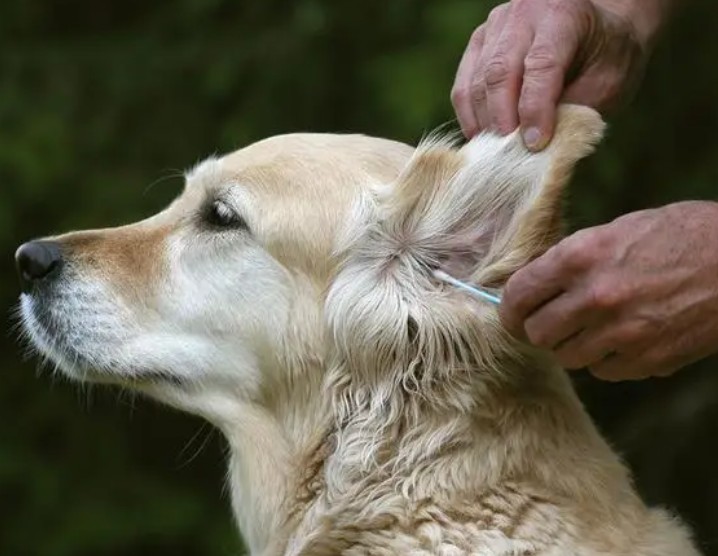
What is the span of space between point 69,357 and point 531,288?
4.77ft

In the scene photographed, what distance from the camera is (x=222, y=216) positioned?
4.03m

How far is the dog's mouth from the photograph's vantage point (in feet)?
13.0

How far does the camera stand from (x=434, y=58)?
6.22 meters

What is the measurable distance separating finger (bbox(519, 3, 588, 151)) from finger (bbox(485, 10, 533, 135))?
0.10 feet

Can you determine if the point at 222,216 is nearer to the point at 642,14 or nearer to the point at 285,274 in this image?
the point at 285,274

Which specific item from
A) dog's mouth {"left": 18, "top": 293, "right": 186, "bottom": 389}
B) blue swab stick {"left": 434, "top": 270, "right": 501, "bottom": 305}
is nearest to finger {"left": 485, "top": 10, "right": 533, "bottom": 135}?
blue swab stick {"left": 434, "top": 270, "right": 501, "bottom": 305}

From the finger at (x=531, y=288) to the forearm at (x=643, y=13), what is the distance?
1.23m

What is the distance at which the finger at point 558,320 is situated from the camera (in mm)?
3113

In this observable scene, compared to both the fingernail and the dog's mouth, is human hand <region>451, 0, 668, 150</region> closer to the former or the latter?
the fingernail

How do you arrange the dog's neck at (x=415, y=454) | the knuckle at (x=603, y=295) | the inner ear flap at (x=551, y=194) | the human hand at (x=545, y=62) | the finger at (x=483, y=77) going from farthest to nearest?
1. the finger at (x=483, y=77)
2. the human hand at (x=545, y=62)
3. the dog's neck at (x=415, y=454)
4. the inner ear flap at (x=551, y=194)
5. the knuckle at (x=603, y=295)

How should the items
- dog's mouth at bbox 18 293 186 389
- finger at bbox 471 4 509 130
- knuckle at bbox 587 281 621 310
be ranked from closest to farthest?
knuckle at bbox 587 281 621 310 < finger at bbox 471 4 509 130 < dog's mouth at bbox 18 293 186 389

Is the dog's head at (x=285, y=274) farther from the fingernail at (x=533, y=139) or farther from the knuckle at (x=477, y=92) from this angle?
the knuckle at (x=477, y=92)

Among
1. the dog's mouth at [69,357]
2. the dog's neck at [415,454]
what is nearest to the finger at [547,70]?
the dog's neck at [415,454]

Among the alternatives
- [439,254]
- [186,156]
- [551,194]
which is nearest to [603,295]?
[551,194]
